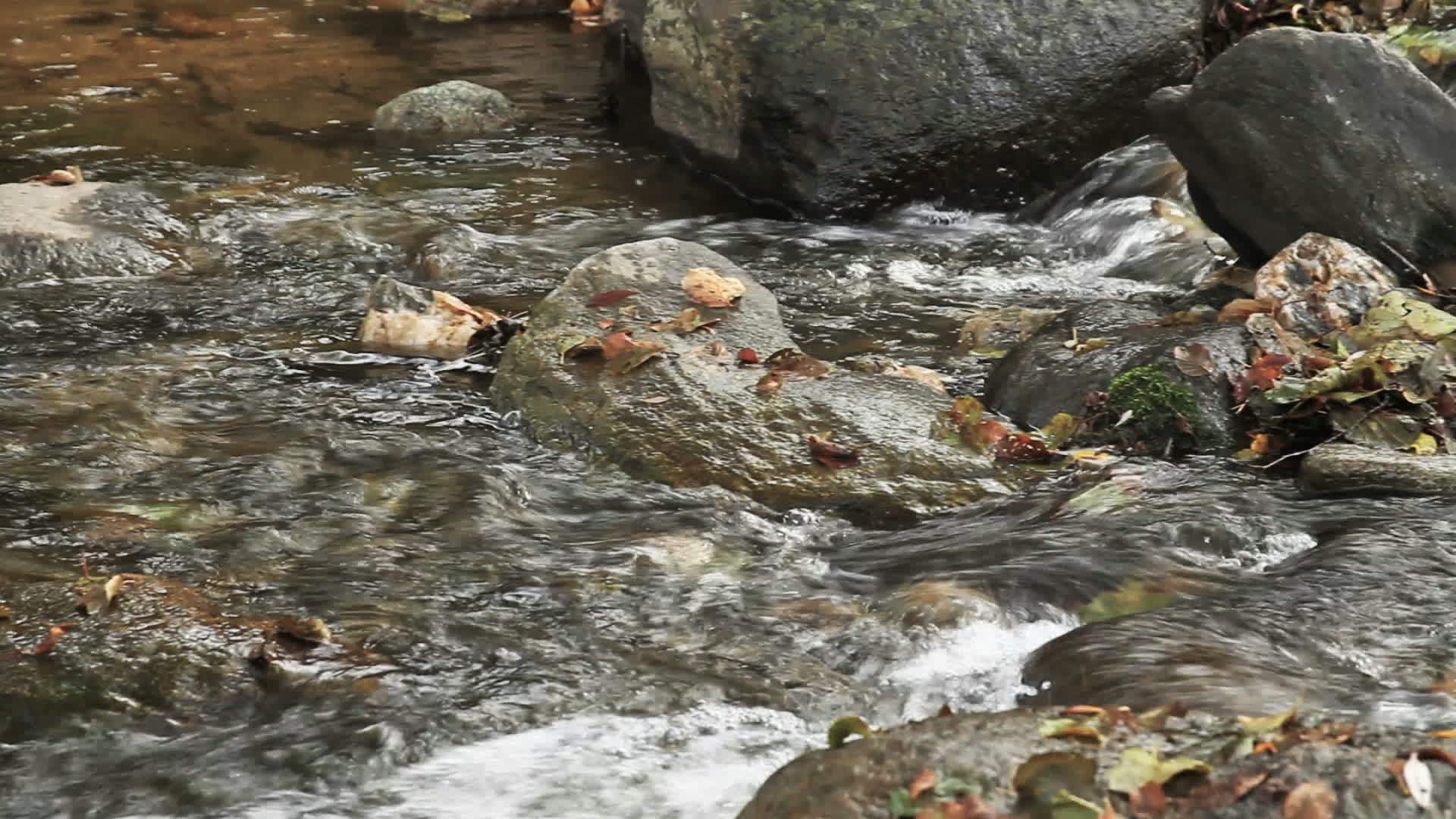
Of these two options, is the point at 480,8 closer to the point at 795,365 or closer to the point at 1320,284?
the point at 795,365

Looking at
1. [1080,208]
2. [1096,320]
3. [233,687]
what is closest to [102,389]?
[233,687]

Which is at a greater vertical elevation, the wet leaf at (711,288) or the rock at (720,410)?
the wet leaf at (711,288)

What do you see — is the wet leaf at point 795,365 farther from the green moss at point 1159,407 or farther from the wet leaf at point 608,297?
the green moss at point 1159,407

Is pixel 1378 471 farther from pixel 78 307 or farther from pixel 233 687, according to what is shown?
pixel 78 307

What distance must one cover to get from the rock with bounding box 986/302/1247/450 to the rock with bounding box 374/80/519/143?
5.23 m

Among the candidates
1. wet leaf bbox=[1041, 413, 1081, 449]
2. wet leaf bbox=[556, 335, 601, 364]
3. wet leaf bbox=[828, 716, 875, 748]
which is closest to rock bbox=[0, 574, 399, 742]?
wet leaf bbox=[828, 716, 875, 748]

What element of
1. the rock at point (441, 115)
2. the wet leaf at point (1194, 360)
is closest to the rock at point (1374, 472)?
the wet leaf at point (1194, 360)

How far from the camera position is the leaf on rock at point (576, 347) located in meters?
5.33

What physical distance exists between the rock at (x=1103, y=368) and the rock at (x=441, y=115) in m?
5.23

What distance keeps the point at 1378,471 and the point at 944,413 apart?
54.5 inches

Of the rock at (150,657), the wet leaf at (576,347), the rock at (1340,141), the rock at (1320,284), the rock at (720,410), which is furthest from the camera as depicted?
the rock at (1340,141)

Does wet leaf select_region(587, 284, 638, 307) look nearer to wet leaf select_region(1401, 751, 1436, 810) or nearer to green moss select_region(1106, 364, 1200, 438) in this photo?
green moss select_region(1106, 364, 1200, 438)

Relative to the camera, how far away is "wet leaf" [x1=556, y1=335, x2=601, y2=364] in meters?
5.33

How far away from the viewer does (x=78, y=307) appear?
6.67m
